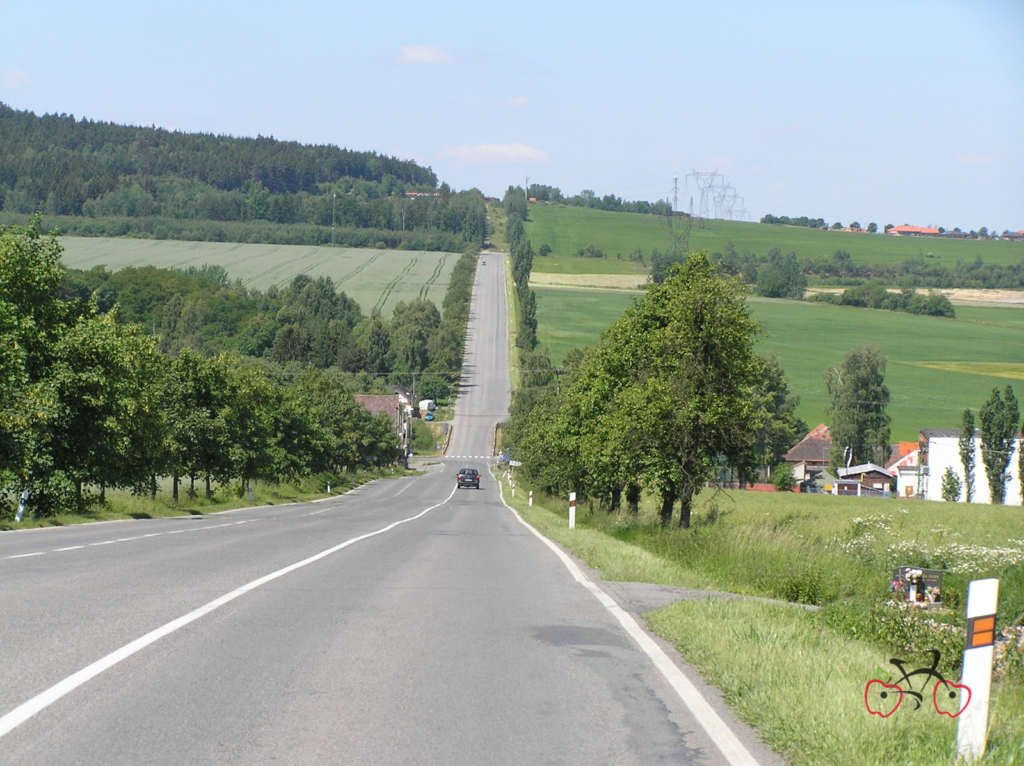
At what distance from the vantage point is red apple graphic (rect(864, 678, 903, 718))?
6523 millimetres

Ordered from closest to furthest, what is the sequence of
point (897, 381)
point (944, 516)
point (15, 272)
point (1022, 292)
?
1. point (15, 272)
2. point (944, 516)
3. point (897, 381)
4. point (1022, 292)

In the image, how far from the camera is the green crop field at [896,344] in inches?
4055

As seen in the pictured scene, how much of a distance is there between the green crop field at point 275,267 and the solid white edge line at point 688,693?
154913 mm

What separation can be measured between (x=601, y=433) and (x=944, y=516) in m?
22.3

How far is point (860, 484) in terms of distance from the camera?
9669 cm

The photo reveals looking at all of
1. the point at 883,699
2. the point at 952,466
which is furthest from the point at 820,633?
the point at 952,466

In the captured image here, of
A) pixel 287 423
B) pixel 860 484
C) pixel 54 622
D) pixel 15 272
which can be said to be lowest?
pixel 860 484

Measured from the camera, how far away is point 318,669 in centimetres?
793

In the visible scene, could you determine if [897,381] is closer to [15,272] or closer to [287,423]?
[287,423]

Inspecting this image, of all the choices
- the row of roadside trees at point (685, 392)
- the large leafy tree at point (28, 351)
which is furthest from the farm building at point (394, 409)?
the large leafy tree at point (28, 351)

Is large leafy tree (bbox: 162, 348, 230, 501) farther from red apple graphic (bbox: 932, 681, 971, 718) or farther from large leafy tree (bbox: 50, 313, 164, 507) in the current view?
red apple graphic (bbox: 932, 681, 971, 718)

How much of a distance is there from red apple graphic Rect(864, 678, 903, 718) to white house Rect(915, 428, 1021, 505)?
82.5m

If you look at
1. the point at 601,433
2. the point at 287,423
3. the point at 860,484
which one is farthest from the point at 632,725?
the point at 860,484

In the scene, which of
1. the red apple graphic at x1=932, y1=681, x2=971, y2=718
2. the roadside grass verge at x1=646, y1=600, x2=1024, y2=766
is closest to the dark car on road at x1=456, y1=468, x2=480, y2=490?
the roadside grass verge at x1=646, y1=600, x2=1024, y2=766
